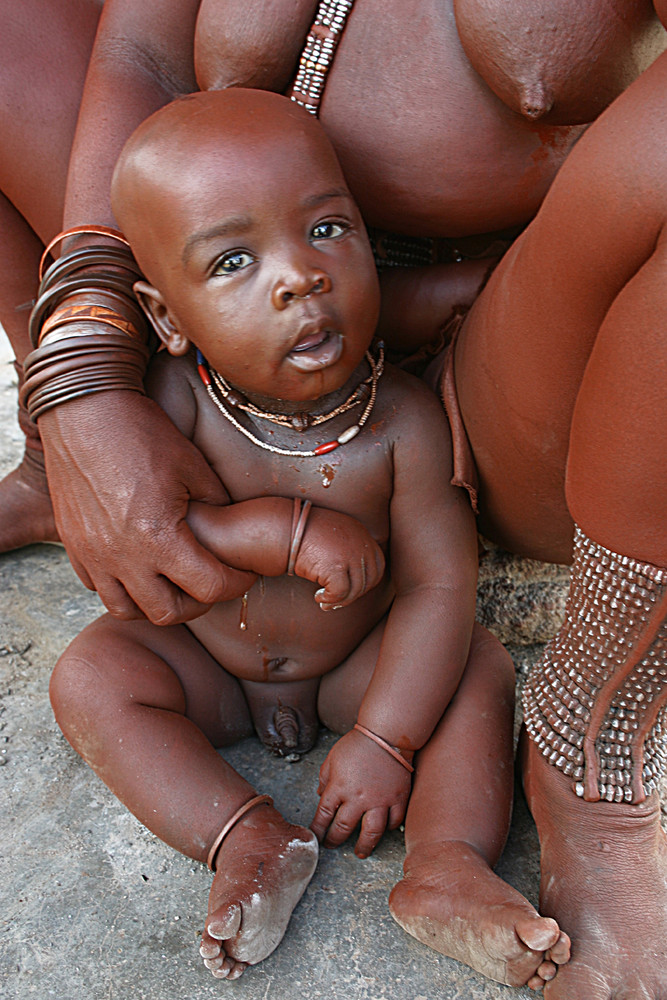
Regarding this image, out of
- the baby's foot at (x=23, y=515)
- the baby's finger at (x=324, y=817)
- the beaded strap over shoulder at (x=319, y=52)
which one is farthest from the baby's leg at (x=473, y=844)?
the baby's foot at (x=23, y=515)

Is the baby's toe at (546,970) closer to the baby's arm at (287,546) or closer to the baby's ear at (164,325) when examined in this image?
the baby's arm at (287,546)

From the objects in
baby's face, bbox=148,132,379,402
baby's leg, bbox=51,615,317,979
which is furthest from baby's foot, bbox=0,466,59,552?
baby's face, bbox=148,132,379,402

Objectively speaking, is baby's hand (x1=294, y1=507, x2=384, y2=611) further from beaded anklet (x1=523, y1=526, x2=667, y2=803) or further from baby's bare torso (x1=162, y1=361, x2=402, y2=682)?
beaded anklet (x1=523, y1=526, x2=667, y2=803)

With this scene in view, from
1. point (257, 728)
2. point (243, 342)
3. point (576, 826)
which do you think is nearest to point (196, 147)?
point (243, 342)

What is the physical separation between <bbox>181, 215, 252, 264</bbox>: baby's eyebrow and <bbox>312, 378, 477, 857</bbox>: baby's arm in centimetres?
42

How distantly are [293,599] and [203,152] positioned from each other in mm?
723

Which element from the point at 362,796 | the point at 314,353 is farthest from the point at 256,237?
the point at 362,796

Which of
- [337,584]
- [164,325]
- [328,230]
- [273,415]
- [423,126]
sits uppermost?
[423,126]

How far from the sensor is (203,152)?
1.25 m

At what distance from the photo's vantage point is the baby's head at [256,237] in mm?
1229

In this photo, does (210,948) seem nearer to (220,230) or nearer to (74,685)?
(74,685)

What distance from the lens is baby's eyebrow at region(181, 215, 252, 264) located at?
1.23m

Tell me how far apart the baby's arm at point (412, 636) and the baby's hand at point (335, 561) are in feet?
0.38

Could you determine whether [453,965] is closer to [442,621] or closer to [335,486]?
[442,621]
